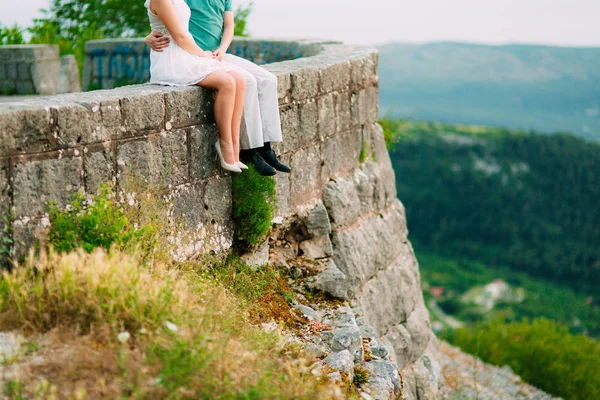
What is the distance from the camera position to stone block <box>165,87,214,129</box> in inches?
196

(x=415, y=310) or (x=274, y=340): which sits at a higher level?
(x=274, y=340)

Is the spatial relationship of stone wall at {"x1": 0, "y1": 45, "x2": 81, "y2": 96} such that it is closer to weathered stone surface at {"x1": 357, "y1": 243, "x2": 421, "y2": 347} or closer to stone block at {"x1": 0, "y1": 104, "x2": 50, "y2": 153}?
weathered stone surface at {"x1": 357, "y1": 243, "x2": 421, "y2": 347}

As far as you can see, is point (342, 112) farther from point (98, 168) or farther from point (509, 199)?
point (509, 199)

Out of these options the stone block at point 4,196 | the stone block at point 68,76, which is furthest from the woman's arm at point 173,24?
the stone block at point 68,76

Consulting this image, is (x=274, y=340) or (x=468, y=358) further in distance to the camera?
(x=468, y=358)

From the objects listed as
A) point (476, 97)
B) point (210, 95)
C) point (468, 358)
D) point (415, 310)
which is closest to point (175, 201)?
point (210, 95)

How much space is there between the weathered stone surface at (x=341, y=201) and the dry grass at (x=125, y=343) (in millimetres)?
3047

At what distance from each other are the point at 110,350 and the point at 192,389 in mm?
439

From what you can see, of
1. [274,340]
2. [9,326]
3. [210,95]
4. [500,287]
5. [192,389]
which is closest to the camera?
[192,389]

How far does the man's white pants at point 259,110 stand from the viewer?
5.46m

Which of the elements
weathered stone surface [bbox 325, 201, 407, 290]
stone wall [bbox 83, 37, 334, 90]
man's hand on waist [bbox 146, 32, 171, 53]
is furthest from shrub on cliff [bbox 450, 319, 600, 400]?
man's hand on waist [bbox 146, 32, 171, 53]

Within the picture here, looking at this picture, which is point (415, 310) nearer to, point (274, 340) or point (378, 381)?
point (378, 381)

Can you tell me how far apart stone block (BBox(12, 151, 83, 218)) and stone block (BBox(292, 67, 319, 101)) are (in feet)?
7.75

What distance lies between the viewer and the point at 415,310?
8703mm
